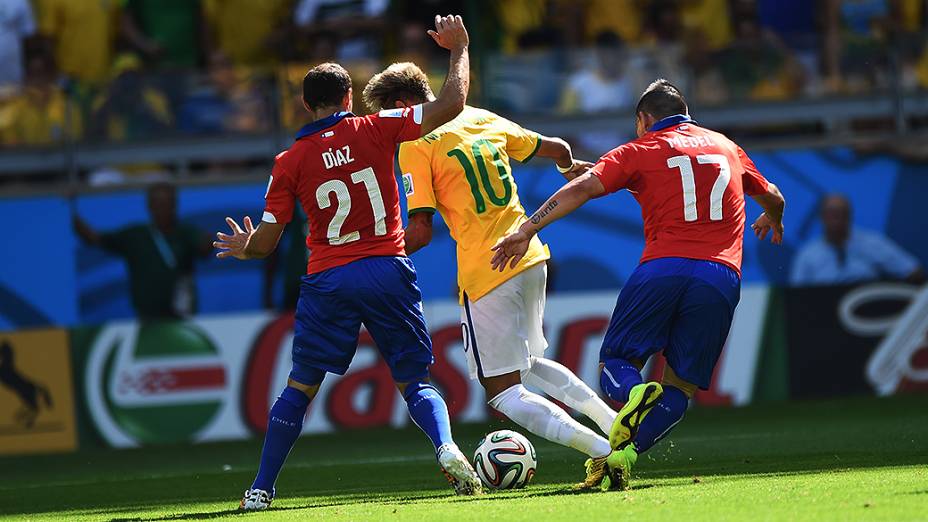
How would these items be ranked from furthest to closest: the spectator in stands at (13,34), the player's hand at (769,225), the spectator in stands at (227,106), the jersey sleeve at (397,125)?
1. the spectator in stands at (13,34)
2. the spectator in stands at (227,106)
3. the player's hand at (769,225)
4. the jersey sleeve at (397,125)

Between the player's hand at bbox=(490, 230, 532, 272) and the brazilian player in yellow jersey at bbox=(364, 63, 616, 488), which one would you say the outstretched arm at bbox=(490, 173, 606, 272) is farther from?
the brazilian player in yellow jersey at bbox=(364, 63, 616, 488)

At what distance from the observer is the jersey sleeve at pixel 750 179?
7.65 meters

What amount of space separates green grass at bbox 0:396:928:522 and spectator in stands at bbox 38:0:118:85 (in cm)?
433

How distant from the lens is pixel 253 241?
7.27 meters

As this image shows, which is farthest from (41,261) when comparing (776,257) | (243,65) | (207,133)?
(776,257)

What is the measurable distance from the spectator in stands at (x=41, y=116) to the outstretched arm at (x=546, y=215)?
8.45 m

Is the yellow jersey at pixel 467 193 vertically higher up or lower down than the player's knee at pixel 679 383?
higher up

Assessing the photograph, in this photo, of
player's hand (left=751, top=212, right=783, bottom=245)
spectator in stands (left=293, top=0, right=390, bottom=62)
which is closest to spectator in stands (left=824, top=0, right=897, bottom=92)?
spectator in stands (left=293, top=0, right=390, bottom=62)

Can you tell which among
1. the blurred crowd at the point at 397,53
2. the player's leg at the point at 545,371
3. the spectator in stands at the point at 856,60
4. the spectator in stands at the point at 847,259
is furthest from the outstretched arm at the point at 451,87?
the spectator in stands at the point at 856,60

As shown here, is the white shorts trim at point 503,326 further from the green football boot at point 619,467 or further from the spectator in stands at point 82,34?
the spectator in stands at point 82,34

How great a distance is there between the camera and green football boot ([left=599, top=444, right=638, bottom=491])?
6.95 m

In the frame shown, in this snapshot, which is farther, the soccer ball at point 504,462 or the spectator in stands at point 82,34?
the spectator in stands at point 82,34

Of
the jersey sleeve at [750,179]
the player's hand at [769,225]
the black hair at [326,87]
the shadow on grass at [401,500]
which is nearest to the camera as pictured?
the shadow on grass at [401,500]

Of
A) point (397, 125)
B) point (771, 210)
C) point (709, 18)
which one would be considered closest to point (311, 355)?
point (397, 125)
